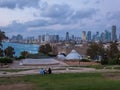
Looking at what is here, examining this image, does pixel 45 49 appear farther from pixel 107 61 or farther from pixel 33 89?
pixel 33 89

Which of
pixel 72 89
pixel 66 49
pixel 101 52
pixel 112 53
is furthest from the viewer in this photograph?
pixel 66 49

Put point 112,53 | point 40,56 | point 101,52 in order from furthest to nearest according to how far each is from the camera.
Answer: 1. point 101,52
2. point 112,53
3. point 40,56

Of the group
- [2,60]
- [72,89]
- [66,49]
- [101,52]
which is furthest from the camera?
[66,49]

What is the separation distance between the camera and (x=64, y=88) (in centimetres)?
2380

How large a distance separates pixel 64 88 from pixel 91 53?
78.4 m

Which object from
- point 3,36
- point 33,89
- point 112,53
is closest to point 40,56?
point 3,36

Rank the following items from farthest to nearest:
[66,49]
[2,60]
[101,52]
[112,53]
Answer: [66,49]
[101,52]
[112,53]
[2,60]

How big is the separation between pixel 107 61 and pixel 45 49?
156 ft

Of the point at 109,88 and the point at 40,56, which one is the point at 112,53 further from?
the point at 109,88

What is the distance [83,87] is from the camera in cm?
2419

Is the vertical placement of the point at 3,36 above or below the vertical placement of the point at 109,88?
above

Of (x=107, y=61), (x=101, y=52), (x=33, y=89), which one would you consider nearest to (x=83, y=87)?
(x=33, y=89)

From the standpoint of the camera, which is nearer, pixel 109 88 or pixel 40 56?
pixel 109 88

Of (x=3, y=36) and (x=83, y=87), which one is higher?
(x=3, y=36)
